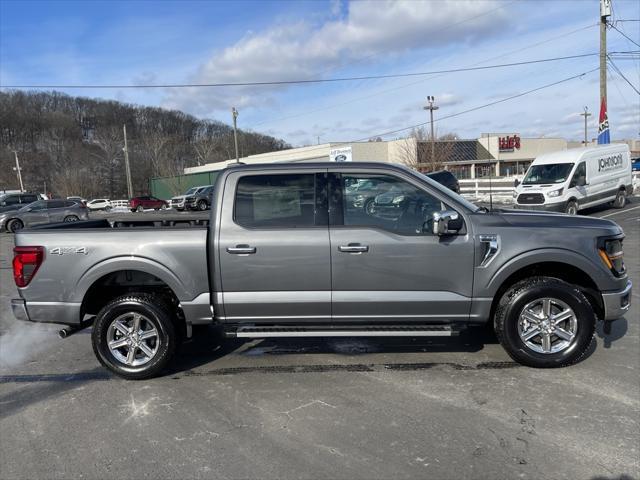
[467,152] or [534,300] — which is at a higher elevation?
[467,152]

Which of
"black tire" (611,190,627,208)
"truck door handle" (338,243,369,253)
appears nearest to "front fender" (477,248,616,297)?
"truck door handle" (338,243,369,253)

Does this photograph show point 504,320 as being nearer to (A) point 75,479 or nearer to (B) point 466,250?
(B) point 466,250

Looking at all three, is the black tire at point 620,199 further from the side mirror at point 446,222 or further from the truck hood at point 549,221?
the side mirror at point 446,222

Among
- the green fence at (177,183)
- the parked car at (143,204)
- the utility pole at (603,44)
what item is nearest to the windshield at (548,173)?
the utility pole at (603,44)

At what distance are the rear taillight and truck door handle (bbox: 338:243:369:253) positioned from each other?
2.71 m

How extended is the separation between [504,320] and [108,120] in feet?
398

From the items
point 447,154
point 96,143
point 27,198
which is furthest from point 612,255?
point 96,143

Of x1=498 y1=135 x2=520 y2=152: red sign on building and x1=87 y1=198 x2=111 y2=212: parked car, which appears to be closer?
x1=87 y1=198 x2=111 y2=212: parked car

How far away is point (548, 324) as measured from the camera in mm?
4398

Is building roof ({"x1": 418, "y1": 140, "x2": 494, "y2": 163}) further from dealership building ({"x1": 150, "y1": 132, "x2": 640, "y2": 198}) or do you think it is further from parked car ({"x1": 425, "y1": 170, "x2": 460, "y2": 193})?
parked car ({"x1": 425, "y1": 170, "x2": 460, "y2": 193})

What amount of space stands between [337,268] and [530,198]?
13.8 m

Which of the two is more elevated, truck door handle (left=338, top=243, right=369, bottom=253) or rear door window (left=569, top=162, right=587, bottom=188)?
rear door window (left=569, top=162, right=587, bottom=188)

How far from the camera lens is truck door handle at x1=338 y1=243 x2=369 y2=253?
4.28 meters

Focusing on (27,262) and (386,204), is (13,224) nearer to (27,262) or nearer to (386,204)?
(27,262)
